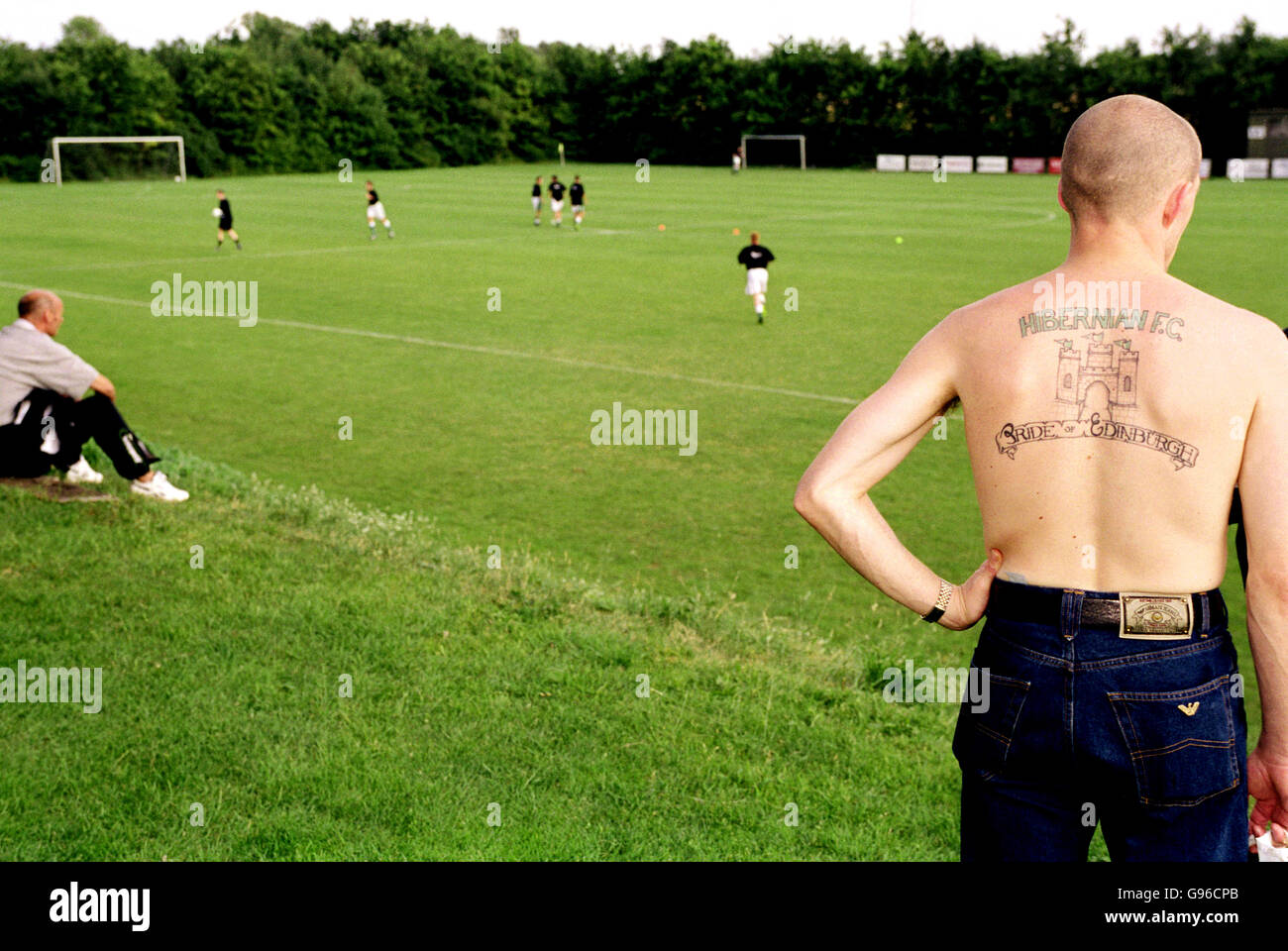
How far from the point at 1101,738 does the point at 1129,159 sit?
4.06ft

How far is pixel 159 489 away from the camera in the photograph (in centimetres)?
1064

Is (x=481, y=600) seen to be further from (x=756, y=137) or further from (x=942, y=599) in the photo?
(x=756, y=137)

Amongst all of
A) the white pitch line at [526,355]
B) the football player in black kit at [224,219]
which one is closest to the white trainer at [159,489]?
the white pitch line at [526,355]

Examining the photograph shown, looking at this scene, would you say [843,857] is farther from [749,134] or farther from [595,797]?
[749,134]

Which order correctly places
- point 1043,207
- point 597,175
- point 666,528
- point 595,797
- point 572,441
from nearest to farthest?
1. point 595,797
2. point 666,528
3. point 572,441
4. point 1043,207
5. point 597,175

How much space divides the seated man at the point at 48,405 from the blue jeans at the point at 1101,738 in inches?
329

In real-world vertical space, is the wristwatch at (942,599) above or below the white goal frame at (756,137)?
below

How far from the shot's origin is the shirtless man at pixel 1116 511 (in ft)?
8.86

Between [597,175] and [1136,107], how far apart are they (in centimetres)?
7945

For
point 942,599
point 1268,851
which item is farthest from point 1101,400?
point 1268,851

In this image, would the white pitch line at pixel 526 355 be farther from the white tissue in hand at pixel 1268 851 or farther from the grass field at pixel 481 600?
the white tissue in hand at pixel 1268 851

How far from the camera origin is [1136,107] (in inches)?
111

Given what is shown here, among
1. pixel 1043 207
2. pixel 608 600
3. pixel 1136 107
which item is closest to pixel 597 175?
pixel 1043 207
